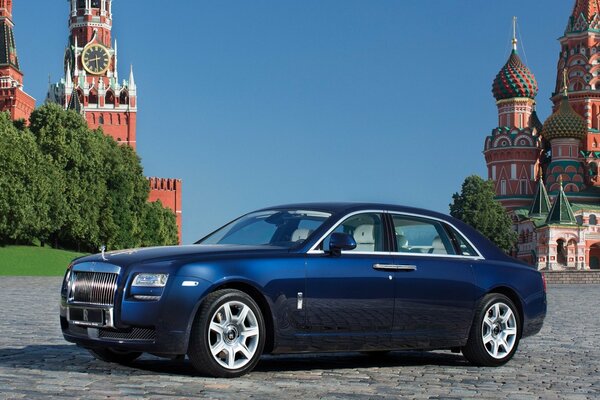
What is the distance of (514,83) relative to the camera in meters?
124

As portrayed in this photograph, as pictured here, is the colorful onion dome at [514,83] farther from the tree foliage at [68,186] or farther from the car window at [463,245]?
the car window at [463,245]

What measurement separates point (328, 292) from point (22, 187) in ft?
173

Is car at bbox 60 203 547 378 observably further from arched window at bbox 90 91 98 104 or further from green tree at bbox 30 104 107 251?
arched window at bbox 90 91 98 104

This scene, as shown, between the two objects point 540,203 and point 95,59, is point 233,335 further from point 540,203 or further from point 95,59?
point 95,59

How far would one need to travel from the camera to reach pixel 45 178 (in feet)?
208

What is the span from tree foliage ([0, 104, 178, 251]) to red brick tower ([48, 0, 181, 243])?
69420mm

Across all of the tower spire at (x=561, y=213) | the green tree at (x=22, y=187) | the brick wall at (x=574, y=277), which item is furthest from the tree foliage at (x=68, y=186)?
the tower spire at (x=561, y=213)

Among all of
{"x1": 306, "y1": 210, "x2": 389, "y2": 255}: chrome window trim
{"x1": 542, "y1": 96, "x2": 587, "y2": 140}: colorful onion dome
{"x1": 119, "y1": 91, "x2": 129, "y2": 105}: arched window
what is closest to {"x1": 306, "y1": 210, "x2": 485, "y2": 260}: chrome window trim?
{"x1": 306, "y1": 210, "x2": 389, "y2": 255}: chrome window trim

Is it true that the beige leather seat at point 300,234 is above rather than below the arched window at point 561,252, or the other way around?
above

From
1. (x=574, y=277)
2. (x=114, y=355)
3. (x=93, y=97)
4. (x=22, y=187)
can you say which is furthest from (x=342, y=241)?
(x=93, y=97)

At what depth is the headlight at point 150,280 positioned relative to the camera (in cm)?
882

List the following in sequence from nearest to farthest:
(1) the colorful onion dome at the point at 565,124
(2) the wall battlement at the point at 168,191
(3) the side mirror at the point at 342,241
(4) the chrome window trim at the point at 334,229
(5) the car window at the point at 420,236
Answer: (3) the side mirror at the point at 342,241 → (4) the chrome window trim at the point at 334,229 → (5) the car window at the point at 420,236 → (1) the colorful onion dome at the point at 565,124 → (2) the wall battlement at the point at 168,191

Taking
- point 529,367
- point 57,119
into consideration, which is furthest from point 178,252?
point 57,119

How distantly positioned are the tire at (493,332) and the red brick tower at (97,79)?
440 ft
